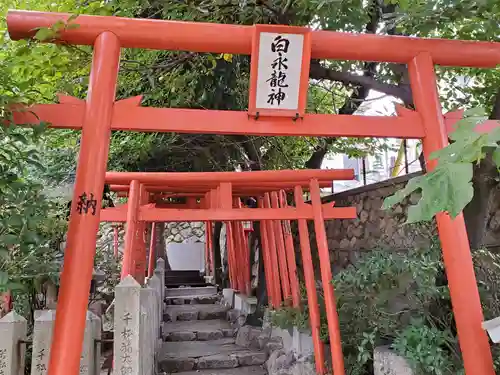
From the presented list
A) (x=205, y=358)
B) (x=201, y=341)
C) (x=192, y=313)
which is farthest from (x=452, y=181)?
(x=192, y=313)

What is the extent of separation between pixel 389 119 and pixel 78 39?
256cm

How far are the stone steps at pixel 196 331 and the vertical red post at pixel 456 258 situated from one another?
8.04m

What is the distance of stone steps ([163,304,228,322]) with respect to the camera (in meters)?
12.3

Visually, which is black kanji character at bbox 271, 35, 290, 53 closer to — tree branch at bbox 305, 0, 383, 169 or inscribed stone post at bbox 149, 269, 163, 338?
tree branch at bbox 305, 0, 383, 169

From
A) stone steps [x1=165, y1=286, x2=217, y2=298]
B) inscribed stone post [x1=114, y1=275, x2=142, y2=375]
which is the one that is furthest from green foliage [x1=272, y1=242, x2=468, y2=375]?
stone steps [x1=165, y1=286, x2=217, y2=298]

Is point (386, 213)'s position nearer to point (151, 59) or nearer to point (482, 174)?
point (482, 174)

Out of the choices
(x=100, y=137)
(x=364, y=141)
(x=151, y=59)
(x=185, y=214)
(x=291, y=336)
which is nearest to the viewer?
(x=100, y=137)

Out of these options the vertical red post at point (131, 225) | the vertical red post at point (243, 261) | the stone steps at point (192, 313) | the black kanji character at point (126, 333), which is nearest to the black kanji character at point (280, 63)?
the black kanji character at point (126, 333)

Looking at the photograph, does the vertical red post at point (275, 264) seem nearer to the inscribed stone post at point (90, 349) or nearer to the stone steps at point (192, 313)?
the stone steps at point (192, 313)

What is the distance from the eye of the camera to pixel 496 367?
374 centimetres

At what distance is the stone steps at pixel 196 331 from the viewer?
10578 mm

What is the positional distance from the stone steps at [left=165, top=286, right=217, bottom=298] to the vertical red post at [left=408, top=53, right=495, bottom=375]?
11.9 meters

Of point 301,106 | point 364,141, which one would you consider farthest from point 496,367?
point 364,141

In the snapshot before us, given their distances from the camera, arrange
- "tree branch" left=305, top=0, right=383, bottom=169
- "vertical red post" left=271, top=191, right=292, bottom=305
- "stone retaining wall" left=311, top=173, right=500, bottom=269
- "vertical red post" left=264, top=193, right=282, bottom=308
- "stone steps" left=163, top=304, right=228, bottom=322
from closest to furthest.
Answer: "stone retaining wall" left=311, top=173, right=500, bottom=269 < "tree branch" left=305, top=0, right=383, bottom=169 < "vertical red post" left=271, top=191, right=292, bottom=305 < "vertical red post" left=264, top=193, right=282, bottom=308 < "stone steps" left=163, top=304, right=228, bottom=322
